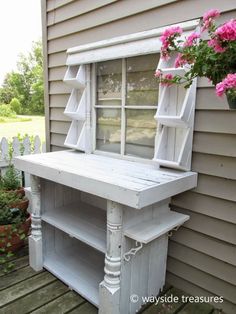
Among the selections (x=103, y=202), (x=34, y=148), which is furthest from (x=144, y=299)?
(x=34, y=148)

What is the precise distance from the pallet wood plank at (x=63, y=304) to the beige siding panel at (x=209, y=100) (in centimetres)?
153

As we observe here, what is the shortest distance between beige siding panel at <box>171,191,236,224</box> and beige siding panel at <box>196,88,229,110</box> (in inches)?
22.6

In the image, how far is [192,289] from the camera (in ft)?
6.00

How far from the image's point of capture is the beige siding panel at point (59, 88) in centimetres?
253

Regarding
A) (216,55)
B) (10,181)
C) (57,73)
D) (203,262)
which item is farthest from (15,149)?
(216,55)

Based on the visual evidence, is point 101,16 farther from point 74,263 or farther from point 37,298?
point 37,298

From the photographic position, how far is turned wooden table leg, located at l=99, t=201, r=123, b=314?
1432 millimetres

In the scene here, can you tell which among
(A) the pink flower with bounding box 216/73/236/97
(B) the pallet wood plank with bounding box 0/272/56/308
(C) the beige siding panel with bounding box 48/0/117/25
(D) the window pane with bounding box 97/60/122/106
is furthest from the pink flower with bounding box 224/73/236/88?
(B) the pallet wood plank with bounding box 0/272/56/308

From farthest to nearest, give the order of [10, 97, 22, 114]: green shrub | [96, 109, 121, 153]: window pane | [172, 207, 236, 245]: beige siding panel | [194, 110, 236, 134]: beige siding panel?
1. [10, 97, 22, 114]: green shrub
2. [96, 109, 121, 153]: window pane
3. [172, 207, 236, 245]: beige siding panel
4. [194, 110, 236, 134]: beige siding panel

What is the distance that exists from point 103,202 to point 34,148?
1514 mm

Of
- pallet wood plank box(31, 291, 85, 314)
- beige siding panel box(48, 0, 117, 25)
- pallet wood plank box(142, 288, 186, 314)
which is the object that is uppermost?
beige siding panel box(48, 0, 117, 25)

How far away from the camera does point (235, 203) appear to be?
1.55 metres

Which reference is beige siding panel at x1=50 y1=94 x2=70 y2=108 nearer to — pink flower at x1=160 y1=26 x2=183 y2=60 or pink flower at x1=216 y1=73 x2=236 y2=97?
pink flower at x1=160 y1=26 x2=183 y2=60

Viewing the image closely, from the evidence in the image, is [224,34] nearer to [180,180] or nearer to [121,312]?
[180,180]
